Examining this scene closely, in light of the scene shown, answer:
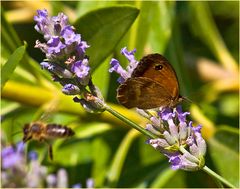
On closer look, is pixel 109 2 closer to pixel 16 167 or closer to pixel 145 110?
pixel 16 167

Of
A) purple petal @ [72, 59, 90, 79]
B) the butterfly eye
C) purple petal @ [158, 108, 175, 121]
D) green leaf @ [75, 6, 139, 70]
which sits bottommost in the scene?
green leaf @ [75, 6, 139, 70]

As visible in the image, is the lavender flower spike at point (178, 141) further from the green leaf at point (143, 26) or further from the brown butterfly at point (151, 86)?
the green leaf at point (143, 26)

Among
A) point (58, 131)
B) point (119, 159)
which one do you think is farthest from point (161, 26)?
point (58, 131)

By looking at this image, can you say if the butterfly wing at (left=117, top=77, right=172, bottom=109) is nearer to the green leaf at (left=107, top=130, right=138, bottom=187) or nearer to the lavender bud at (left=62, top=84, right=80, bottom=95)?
the lavender bud at (left=62, top=84, right=80, bottom=95)

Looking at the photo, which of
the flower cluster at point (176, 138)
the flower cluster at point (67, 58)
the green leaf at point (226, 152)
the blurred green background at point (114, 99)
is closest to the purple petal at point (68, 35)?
the flower cluster at point (67, 58)

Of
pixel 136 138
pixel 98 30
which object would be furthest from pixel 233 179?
pixel 98 30

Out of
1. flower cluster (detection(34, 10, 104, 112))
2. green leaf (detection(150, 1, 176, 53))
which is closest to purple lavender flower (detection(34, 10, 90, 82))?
flower cluster (detection(34, 10, 104, 112))
